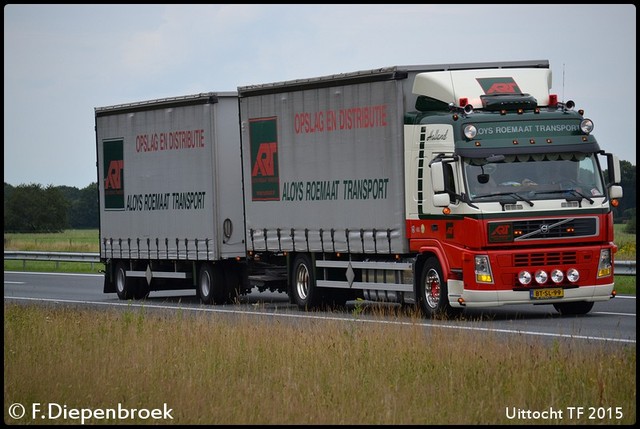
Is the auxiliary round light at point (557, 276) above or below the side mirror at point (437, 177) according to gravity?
below

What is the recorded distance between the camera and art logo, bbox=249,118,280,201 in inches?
1014

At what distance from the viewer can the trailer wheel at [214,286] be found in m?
28.1

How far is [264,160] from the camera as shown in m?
26.1

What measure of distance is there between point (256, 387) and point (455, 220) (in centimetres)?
837

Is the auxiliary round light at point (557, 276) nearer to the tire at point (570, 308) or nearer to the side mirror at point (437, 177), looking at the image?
the tire at point (570, 308)

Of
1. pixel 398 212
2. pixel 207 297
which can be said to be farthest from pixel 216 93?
pixel 398 212

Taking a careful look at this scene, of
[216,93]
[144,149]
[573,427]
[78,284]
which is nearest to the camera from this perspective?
[573,427]

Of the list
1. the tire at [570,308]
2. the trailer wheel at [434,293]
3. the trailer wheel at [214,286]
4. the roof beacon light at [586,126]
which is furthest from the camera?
the trailer wheel at [214,286]

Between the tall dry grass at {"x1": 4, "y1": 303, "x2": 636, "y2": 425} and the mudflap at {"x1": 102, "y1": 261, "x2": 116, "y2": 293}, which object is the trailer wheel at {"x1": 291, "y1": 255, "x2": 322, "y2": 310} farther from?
the mudflap at {"x1": 102, "y1": 261, "x2": 116, "y2": 293}

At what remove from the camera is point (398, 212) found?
22391 millimetres

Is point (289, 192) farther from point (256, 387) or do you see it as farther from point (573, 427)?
point (573, 427)

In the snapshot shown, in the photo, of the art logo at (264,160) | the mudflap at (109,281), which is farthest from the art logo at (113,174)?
the art logo at (264,160)

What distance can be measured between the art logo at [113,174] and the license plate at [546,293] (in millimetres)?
13238

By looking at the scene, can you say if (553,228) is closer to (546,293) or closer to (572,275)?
(572,275)
